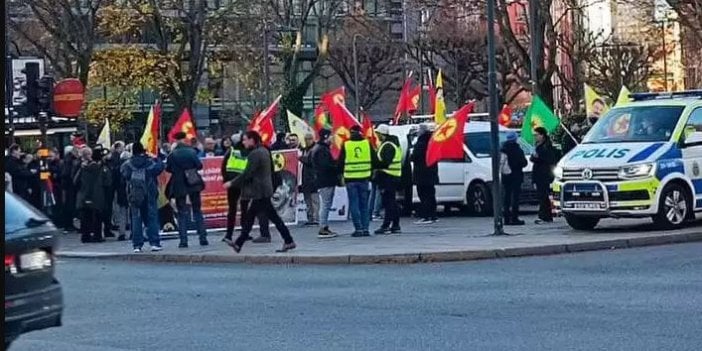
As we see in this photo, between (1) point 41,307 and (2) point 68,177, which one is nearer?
(1) point 41,307

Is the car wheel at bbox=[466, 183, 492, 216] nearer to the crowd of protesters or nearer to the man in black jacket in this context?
the crowd of protesters

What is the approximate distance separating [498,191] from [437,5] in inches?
781

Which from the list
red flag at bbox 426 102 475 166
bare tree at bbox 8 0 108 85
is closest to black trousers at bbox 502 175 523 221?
red flag at bbox 426 102 475 166

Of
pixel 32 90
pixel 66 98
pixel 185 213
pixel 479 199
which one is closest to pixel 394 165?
pixel 185 213

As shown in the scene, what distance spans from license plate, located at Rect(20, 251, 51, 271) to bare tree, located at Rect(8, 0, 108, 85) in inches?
1309

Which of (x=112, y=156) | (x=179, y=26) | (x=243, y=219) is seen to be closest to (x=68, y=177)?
(x=112, y=156)

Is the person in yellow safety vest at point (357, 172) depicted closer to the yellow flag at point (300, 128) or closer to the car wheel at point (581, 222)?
Result: the car wheel at point (581, 222)

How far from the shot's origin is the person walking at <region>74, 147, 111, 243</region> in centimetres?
2309

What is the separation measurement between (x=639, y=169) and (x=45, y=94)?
1193cm

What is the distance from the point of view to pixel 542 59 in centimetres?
3922

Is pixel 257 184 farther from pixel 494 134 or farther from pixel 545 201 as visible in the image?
pixel 545 201

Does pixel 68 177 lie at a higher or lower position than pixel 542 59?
lower

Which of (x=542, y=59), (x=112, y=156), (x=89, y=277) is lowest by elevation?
(x=89, y=277)

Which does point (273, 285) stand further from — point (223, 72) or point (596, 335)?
point (223, 72)
